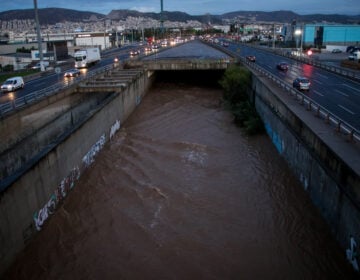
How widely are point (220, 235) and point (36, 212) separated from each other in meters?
8.41

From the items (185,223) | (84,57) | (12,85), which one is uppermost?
(84,57)

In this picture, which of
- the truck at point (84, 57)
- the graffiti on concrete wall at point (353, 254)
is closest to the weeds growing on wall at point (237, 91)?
the graffiti on concrete wall at point (353, 254)

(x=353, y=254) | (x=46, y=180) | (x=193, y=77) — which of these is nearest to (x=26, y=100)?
(x=46, y=180)

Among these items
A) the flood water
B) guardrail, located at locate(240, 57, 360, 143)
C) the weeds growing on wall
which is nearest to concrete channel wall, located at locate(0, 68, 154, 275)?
the flood water

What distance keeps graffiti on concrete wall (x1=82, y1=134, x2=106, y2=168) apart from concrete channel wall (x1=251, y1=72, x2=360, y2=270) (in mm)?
13088

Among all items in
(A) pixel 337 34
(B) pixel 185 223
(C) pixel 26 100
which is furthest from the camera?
(A) pixel 337 34

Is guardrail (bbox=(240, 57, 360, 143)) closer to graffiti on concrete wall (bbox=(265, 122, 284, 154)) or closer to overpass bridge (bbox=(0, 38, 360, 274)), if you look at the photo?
overpass bridge (bbox=(0, 38, 360, 274))

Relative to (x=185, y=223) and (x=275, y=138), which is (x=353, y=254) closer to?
(x=185, y=223)

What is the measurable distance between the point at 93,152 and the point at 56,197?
22.5 feet

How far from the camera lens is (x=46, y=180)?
16781 mm

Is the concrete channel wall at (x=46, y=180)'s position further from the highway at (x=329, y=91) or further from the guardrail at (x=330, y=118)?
the guardrail at (x=330, y=118)

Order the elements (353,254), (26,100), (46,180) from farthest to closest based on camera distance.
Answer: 1. (26,100)
2. (46,180)
3. (353,254)

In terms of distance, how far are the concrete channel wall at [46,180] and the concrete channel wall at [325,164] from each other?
1290 centimetres

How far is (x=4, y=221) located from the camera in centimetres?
1309
